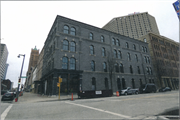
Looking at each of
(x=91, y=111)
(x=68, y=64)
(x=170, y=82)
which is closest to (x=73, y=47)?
(x=68, y=64)

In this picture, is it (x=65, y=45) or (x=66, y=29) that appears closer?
(x=65, y=45)

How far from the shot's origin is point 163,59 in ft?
145

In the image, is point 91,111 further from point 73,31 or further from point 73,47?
point 73,31

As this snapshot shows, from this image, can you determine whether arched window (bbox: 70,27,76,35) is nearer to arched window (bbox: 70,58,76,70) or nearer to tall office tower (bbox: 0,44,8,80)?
arched window (bbox: 70,58,76,70)

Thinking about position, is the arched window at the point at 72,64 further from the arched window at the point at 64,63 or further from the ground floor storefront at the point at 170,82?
the ground floor storefront at the point at 170,82

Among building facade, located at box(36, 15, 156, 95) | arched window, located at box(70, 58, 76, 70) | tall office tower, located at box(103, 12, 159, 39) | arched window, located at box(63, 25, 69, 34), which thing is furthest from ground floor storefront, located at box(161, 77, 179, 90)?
tall office tower, located at box(103, 12, 159, 39)

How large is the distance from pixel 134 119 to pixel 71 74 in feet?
59.5

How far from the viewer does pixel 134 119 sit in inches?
181

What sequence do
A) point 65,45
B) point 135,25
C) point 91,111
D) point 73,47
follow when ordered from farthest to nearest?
1. point 135,25
2. point 73,47
3. point 65,45
4. point 91,111

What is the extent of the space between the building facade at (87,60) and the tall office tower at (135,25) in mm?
68723

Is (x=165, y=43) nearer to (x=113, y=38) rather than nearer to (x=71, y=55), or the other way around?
(x=113, y=38)

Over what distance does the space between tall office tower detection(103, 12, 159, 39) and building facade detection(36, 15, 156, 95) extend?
68723 mm

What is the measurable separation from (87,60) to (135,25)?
90.9 metres

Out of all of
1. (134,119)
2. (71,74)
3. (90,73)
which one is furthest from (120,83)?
(134,119)
